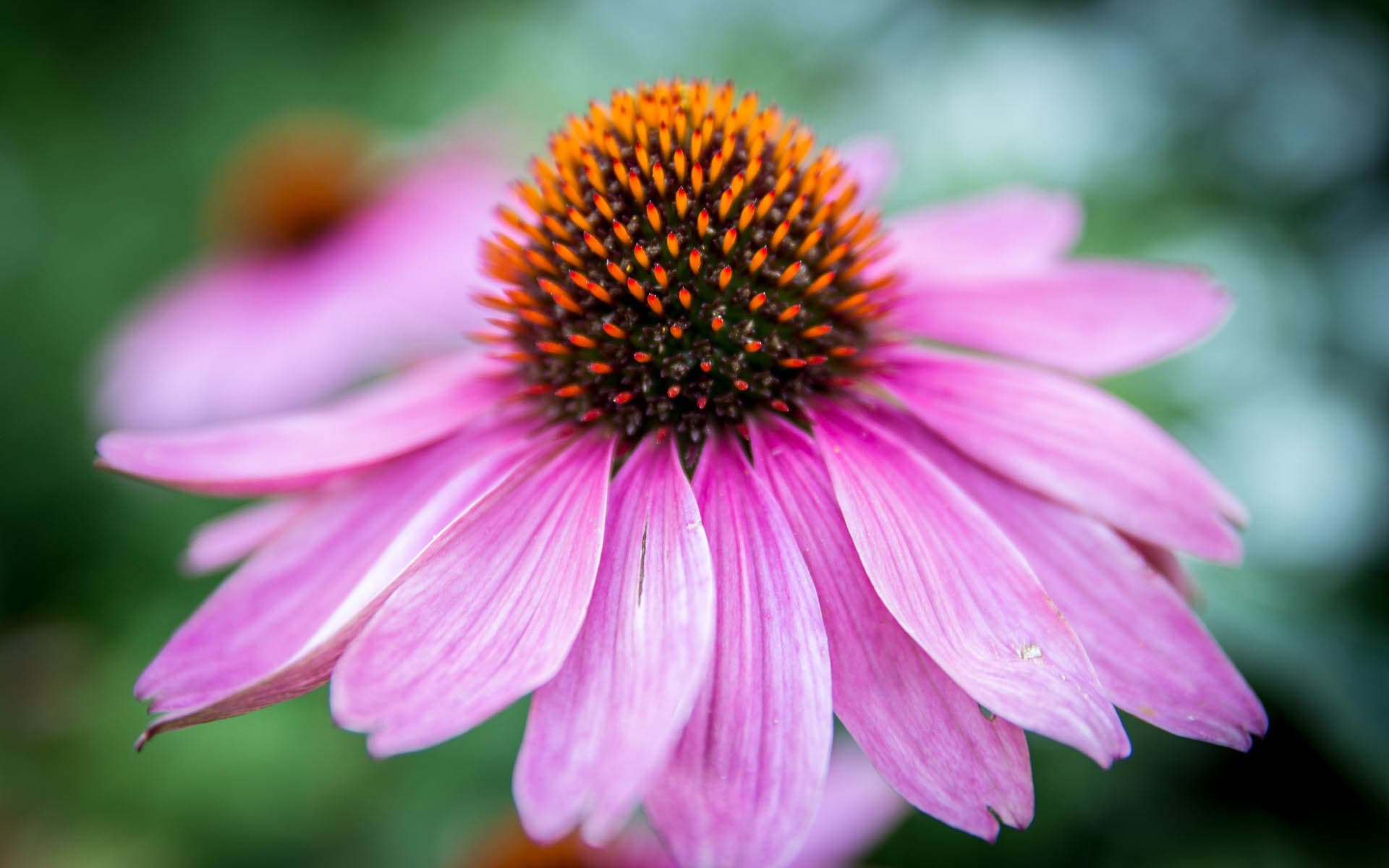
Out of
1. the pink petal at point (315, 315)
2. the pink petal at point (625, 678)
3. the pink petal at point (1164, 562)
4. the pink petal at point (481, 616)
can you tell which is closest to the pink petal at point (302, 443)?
the pink petal at point (481, 616)

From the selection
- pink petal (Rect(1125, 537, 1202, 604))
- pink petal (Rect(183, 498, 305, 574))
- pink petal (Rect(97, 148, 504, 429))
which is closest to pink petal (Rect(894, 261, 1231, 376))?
pink petal (Rect(1125, 537, 1202, 604))

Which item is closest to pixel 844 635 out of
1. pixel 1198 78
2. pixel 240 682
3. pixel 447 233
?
pixel 240 682

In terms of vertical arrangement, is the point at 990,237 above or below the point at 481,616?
above

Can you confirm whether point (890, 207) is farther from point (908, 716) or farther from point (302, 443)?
point (908, 716)

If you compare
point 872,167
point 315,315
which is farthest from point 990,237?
point 315,315

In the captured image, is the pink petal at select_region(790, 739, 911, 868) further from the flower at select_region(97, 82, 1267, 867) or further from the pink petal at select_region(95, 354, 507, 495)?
the pink petal at select_region(95, 354, 507, 495)

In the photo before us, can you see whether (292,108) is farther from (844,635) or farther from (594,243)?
(844,635)
